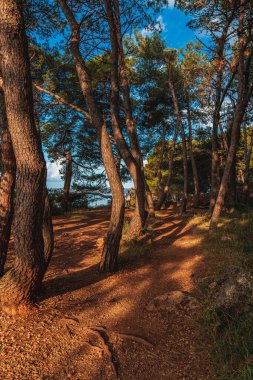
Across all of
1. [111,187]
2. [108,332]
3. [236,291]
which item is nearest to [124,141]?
[111,187]

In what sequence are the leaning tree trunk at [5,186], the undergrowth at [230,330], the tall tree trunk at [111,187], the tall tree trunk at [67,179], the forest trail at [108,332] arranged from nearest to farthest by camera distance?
the undergrowth at [230,330], the forest trail at [108,332], the leaning tree trunk at [5,186], the tall tree trunk at [111,187], the tall tree trunk at [67,179]

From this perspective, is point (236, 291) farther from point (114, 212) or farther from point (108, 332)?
point (114, 212)

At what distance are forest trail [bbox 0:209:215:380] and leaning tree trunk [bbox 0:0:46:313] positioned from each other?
1.44 ft

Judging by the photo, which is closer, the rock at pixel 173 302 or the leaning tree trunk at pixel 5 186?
the rock at pixel 173 302

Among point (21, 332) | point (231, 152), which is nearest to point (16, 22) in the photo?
point (21, 332)

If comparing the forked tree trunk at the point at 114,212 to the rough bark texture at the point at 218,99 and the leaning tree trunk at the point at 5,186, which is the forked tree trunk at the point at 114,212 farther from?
the rough bark texture at the point at 218,99

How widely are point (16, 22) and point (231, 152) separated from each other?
6589mm

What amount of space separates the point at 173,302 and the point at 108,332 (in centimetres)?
108

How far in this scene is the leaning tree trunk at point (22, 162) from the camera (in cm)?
309

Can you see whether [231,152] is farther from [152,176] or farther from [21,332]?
[152,176]

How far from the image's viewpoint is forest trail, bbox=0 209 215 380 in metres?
2.51

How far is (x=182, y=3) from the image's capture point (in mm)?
8281

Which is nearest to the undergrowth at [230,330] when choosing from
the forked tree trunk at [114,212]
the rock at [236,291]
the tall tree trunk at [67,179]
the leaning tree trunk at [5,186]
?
the rock at [236,291]

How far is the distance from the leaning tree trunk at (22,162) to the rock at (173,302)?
6.04 feet
